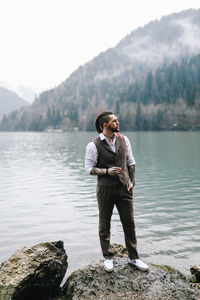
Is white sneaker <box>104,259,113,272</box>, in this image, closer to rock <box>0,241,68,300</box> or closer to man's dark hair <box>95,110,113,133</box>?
rock <box>0,241,68,300</box>

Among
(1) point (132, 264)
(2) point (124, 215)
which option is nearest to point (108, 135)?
(2) point (124, 215)

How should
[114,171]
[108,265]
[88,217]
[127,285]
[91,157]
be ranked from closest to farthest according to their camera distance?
[127,285] → [114,171] → [91,157] → [108,265] → [88,217]

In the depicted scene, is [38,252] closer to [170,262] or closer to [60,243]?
[60,243]

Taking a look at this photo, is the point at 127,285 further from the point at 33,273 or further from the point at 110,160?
the point at 110,160

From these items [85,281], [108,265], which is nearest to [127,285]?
[108,265]

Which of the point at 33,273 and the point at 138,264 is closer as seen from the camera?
the point at 33,273

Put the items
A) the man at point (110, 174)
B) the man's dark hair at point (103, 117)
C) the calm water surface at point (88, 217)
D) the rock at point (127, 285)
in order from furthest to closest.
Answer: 1. the calm water surface at point (88, 217)
2. the man's dark hair at point (103, 117)
3. the man at point (110, 174)
4. the rock at point (127, 285)

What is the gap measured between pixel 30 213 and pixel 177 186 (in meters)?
12.4

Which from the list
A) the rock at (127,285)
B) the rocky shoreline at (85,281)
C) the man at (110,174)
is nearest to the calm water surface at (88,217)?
the rocky shoreline at (85,281)

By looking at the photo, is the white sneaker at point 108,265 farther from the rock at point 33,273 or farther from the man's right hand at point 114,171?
the man's right hand at point 114,171

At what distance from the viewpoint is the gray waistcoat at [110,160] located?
240 inches

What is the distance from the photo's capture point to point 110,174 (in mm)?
6000

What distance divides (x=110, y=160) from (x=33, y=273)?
282 centimetres

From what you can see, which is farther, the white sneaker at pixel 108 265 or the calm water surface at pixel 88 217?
the calm water surface at pixel 88 217
